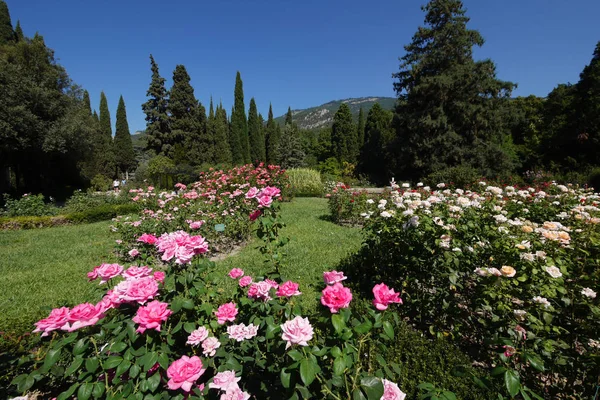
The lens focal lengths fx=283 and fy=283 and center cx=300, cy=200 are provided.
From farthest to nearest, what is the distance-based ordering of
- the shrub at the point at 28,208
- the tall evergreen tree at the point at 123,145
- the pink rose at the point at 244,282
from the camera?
the tall evergreen tree at the point at 123,145 < the shrub at the point at 28,208 < the pink rose at the point at 244,282

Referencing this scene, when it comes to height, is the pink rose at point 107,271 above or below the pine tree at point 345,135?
below

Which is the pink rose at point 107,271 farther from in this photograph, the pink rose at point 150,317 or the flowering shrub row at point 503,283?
the flowering shrub row at point 503,283

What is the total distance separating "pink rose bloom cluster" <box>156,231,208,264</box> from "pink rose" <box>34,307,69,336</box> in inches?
16.7

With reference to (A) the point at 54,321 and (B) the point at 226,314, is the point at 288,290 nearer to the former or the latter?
(B) the point at 226,314

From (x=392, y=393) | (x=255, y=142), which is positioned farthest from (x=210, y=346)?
(x=255, y=142)

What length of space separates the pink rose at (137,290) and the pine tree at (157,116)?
2477 centimetres

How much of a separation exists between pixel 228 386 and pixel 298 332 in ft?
1.19

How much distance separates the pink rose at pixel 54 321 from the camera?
3.52ft

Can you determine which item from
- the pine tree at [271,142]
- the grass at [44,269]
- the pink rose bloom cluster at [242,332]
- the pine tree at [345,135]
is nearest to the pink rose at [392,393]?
the pink rose bloom cluster at [242,332]

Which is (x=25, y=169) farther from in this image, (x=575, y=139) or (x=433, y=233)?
(x=575, y=139)

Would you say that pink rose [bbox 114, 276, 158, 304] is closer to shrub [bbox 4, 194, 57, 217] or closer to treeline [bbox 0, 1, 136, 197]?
shrub [bbox 4, 194, 57, 217]

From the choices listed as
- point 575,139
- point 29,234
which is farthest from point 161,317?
point 575,139

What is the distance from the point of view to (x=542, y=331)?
1866 mm

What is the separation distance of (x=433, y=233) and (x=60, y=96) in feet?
60.2
